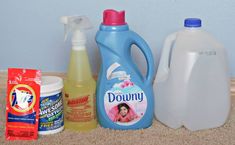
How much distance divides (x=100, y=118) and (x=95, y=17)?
1.06 feet

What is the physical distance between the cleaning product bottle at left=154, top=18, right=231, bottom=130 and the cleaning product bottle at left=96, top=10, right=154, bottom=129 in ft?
0.19

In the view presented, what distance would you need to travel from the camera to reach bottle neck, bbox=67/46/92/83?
1004mm

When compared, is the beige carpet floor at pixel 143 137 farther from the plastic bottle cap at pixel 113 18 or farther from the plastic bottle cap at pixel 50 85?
the plastic bottle cap at pixel 113 18

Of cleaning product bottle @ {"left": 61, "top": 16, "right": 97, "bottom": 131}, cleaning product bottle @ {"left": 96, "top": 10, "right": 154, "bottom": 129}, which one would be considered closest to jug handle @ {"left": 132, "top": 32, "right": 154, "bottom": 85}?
cleaning product bottle @ {"left": 96, "top": 10, "right": 154, "bottom": 129}

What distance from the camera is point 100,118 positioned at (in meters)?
1.04

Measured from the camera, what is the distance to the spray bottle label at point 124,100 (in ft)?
3.28

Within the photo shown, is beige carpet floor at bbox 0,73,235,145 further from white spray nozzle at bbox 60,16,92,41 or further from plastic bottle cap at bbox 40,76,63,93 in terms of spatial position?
white spray nozzle at bbox 60,16,92,41

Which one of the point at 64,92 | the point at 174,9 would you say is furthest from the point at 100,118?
the point at 174,9

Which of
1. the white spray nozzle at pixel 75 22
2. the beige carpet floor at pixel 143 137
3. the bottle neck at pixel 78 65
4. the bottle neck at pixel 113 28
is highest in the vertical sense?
the white spray nozzle at pixel 75 22

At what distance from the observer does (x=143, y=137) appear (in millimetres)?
980

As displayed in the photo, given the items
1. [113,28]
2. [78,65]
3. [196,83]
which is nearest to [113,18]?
[113,28]

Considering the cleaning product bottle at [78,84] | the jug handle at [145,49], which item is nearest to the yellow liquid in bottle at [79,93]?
the cleaning product bottle at [78,84]

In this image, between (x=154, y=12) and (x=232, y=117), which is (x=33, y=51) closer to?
(x=154, y=12)

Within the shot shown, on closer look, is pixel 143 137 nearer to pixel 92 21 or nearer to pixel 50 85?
pixel 50 85
